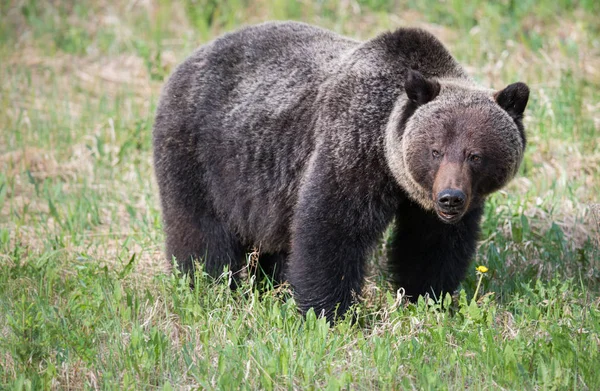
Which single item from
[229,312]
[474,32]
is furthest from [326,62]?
[474,32]

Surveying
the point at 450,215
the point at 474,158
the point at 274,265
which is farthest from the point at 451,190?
the point at 274,265

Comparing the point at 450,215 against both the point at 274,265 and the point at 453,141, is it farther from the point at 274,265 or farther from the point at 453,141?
the point at 274,265

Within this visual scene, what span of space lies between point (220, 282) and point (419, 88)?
2.30 m

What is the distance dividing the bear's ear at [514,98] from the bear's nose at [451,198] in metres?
0.80

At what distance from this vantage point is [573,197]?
812 centimetres

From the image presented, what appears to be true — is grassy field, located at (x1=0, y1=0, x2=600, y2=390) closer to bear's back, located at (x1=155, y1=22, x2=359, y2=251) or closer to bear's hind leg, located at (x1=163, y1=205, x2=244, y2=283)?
bear's hind leg, located at (x1=163, y1=205, x2=244, y2=283)

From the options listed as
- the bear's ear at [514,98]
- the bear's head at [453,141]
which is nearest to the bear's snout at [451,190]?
the bear's head at [453,141]

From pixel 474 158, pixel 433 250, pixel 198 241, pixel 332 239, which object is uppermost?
pixel 474 158

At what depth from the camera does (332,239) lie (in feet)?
18.8

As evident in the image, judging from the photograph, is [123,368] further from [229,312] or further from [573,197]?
[573,197]

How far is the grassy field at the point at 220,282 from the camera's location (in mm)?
4887

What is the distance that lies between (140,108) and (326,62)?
4.98 metres

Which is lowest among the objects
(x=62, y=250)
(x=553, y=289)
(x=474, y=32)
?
(x=62, y=250)

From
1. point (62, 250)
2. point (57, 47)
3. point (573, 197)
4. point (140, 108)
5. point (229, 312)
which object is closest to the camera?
point (229, 312)
